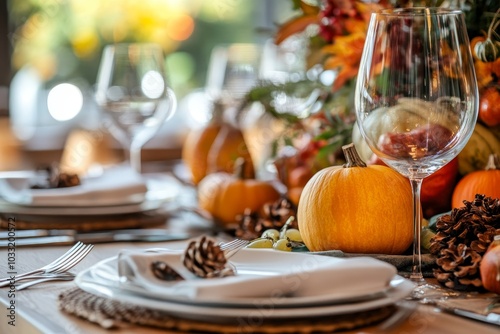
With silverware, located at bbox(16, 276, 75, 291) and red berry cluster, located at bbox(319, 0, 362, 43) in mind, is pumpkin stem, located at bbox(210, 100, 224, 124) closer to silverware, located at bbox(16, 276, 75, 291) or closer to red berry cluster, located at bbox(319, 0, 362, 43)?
red berry cluster, located at bbox(319, 0, 362, 43)

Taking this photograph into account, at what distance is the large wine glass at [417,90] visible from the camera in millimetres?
795

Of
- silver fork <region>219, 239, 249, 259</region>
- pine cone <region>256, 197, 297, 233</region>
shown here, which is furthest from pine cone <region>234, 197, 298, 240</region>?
silver fork <region>219, 239, 249, 259</region>

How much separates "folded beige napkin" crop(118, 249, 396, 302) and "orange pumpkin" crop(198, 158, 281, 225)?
0.54 meters

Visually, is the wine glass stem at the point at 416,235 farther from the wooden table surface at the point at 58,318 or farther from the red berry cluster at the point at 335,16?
the red berry cluster at the point at 335,16

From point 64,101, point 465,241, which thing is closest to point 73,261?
point 465,241

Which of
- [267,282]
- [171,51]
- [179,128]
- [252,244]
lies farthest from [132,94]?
[171,51]

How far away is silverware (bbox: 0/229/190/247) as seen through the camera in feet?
3.66

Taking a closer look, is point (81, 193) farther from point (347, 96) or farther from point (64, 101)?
point (64, 101)

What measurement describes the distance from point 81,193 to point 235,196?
0.24m

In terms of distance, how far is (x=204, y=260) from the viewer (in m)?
0.75

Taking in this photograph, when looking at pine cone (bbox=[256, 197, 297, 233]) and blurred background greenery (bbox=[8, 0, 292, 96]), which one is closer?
pine cone (bbox=[256, 197, 297, 233])

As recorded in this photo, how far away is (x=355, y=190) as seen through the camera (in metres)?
0.89

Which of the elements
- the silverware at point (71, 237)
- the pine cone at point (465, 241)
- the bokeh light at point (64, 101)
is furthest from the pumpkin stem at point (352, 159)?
the bokeh light at point (64, 101)

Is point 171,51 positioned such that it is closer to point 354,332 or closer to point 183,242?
point 183,242
